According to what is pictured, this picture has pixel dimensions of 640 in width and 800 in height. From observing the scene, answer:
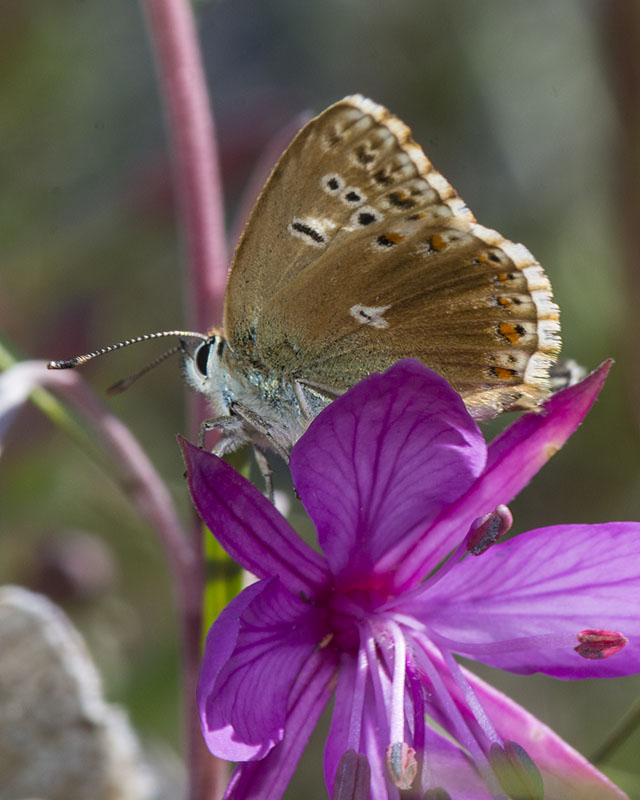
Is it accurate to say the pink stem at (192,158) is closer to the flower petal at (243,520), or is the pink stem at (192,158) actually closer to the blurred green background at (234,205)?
the flower petal at (243,520)

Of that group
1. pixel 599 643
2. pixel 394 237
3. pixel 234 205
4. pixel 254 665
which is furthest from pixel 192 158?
pixel 234 205

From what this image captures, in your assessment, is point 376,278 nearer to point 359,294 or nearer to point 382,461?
point 359,294

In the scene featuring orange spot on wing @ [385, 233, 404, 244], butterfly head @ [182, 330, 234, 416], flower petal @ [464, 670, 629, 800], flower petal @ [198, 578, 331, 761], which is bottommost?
flower petal @ [464, 670, 629, 800]

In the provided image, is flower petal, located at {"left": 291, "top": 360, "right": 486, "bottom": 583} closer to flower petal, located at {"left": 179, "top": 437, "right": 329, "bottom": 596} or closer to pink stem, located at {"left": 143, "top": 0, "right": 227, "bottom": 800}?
flower petal, located at {"left": 179, "top": 437, "right": 329, "bottom": 596}

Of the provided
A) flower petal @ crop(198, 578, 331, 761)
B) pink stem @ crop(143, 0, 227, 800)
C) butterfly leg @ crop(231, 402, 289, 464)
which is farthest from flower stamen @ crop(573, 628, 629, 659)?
pink stem @ crop(143, 0, 227, 800)

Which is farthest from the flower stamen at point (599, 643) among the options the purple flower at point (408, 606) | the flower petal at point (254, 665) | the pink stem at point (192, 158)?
the pink stem at point (192, 158)

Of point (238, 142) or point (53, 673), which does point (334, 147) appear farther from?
point (238, 142)
